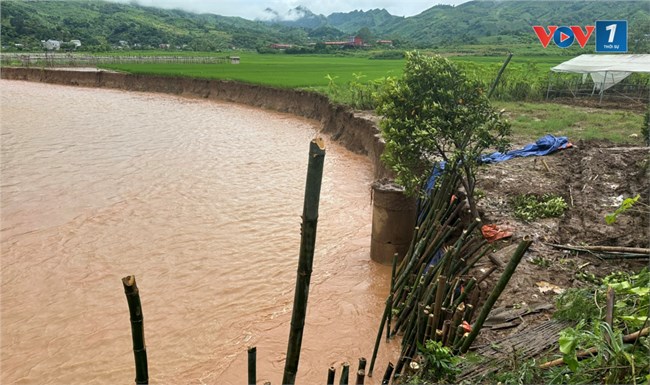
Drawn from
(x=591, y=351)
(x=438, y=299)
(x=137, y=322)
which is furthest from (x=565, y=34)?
(x=137, y=322)

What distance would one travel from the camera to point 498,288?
9.45 ft

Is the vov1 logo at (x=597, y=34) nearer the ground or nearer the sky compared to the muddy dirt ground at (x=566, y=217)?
nearer the sky

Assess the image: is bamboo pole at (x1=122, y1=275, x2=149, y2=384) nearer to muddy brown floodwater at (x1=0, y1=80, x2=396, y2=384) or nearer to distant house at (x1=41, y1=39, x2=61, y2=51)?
muddy brown floodwater at (x1=0, y1=80, x2=396, y2=384)

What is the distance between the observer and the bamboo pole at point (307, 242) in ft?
4.77

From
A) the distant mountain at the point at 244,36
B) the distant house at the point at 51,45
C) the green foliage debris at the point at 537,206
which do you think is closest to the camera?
the green foliage debris at the point at 537,206

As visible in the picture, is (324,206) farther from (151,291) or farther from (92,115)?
(92,115)

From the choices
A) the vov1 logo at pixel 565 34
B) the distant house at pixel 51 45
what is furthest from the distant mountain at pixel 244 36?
the vov1 logo at pixel 565 34

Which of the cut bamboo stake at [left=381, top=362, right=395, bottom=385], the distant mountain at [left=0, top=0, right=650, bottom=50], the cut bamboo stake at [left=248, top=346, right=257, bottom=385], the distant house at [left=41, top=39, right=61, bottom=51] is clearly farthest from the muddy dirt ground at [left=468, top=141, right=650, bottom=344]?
the distant house at [left=41, top=39, right=61, bottom=51]

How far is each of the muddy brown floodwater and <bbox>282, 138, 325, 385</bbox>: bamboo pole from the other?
2.72m

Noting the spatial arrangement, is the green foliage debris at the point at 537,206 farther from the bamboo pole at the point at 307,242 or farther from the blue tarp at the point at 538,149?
the bamboo pole at the point at 307,242

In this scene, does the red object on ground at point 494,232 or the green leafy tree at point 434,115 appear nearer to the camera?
the red object on ground at point 494,232

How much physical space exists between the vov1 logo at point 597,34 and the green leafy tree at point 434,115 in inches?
257

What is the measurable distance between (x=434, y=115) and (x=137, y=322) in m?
4.74

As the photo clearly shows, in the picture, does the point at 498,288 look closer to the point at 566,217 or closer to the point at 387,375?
the point at 387,375
